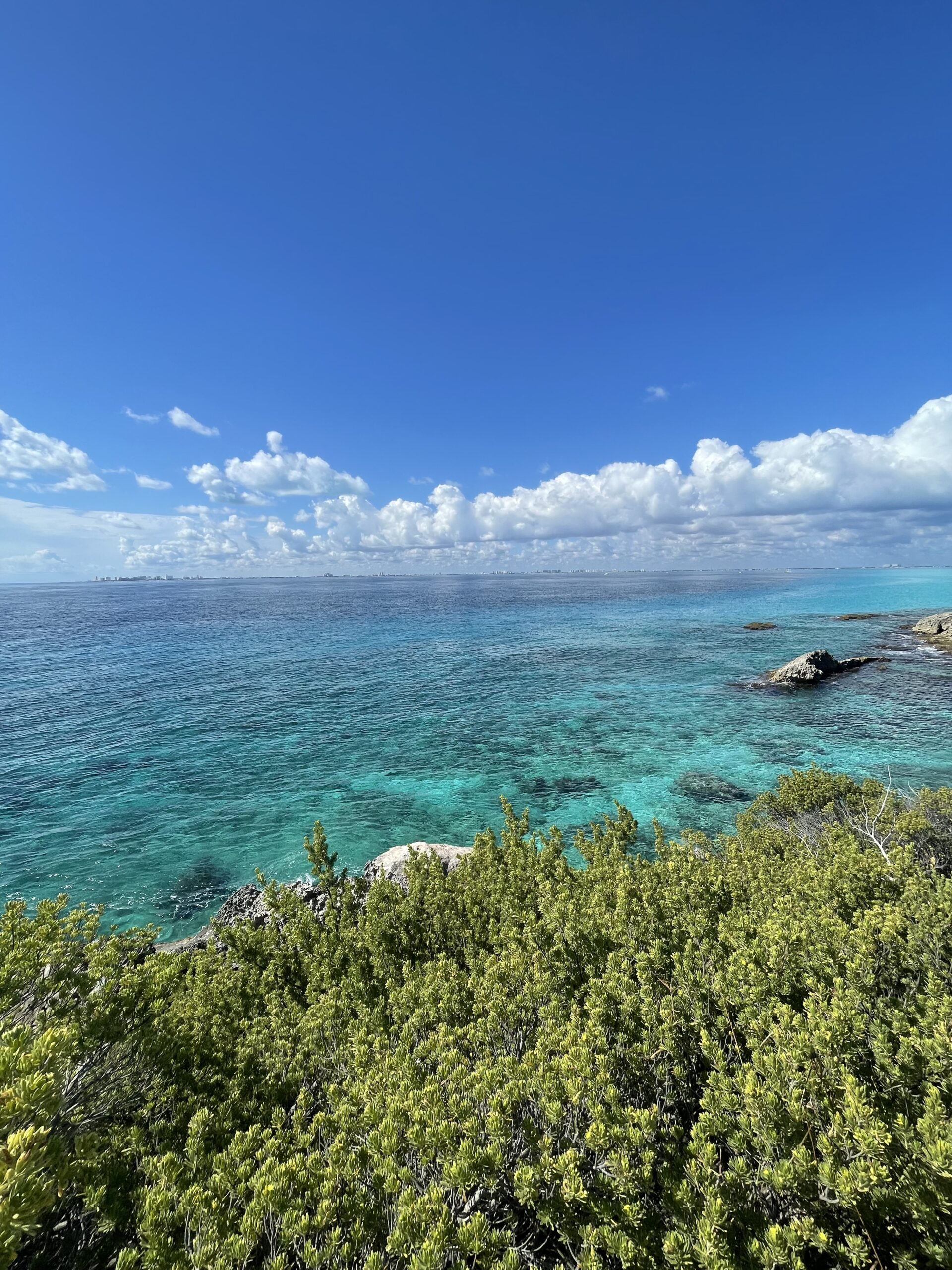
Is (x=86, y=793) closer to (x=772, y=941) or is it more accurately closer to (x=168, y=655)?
(x=772, y=941)

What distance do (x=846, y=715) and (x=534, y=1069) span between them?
44728mm

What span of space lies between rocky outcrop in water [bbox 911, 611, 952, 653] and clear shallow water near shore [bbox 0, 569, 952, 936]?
2.96 meters

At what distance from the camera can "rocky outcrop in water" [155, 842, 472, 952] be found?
664 inches

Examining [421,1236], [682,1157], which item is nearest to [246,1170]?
[421,1236]

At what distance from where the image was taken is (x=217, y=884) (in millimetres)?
22562

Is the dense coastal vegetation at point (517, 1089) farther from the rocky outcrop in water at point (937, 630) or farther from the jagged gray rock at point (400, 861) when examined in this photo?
the rocky outcrop in water at point (937, 630)

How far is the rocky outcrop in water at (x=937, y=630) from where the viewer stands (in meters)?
69.3

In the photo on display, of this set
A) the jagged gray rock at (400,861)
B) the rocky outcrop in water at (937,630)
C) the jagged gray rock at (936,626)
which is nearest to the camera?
the jagged gray rock at (400,861)

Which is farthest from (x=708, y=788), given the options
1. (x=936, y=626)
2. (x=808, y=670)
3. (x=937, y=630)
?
(x=936, y=626)

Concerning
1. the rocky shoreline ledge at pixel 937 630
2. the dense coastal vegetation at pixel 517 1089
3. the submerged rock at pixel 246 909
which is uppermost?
the dense coastal vegetation at pixel 517 1089

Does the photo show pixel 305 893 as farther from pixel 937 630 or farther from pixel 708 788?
pixel 937 630

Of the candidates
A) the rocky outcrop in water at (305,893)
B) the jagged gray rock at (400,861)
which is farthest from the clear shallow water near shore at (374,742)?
the jagged gray rock at (400,861)

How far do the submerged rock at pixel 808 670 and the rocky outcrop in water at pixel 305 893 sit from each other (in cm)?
4424

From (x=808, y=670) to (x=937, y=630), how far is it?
141ft
